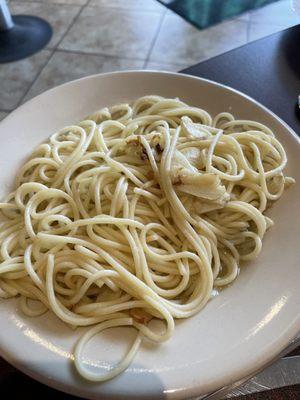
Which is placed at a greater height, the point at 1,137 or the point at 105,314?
the point at 1,137

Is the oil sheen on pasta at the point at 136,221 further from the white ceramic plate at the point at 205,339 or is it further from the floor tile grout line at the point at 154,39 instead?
the floor tile grout line at the point at 154,39

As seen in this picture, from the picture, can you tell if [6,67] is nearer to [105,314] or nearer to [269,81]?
[269,81]

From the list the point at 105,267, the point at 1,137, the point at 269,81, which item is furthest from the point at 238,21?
the point at 105,267

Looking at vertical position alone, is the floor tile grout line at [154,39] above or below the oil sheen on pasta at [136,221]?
below

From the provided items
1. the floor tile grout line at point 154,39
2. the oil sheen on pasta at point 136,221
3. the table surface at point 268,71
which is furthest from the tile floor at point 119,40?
the oil sheen on pasta at point 136,221

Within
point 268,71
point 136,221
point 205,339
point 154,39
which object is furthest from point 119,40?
point 205,339

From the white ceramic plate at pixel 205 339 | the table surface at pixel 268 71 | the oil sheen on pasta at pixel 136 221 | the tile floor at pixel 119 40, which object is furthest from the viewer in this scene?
the tile floor at pixel 119 40

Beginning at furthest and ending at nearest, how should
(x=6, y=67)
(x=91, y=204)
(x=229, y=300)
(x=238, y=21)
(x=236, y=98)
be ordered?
(x=238, y=21) < (x=6, y=67) < (x=236, y=98) < (x=91, y=204) < (x=229, y=300)
